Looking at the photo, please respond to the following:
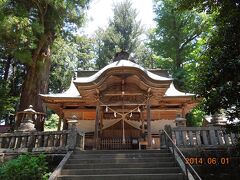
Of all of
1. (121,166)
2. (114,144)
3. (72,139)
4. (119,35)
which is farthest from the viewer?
(119,35)

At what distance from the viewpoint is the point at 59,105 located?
1445 centimetres

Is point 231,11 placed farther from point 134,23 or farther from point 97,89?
point 134,23

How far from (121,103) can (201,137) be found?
424 centimetres

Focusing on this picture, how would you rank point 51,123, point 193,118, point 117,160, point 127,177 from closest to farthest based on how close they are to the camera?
point 127,177 < point 117,160 < point 193,118 < point 51,123

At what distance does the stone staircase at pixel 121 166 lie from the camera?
7.39 metres

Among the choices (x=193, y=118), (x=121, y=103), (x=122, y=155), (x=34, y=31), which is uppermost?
(x=34, y=31)

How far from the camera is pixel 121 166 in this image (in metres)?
8.19

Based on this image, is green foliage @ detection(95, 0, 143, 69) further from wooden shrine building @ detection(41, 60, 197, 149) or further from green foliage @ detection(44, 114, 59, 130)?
wooden shrine building @ detection(41, 60, 197, 149)

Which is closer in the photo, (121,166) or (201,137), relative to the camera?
(121,166)

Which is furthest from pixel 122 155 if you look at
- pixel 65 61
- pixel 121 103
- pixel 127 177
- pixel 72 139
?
pixel 65 61

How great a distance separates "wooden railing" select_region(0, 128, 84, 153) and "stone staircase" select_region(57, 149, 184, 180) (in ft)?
1.93

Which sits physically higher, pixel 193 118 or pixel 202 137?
pixel 193 118

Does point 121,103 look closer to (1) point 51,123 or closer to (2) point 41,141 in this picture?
(2) point 41,141

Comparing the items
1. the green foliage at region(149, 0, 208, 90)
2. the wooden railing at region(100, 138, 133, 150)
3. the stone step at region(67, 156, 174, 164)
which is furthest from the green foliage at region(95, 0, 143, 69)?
the stone step at region(67, 156, 174, 164)
